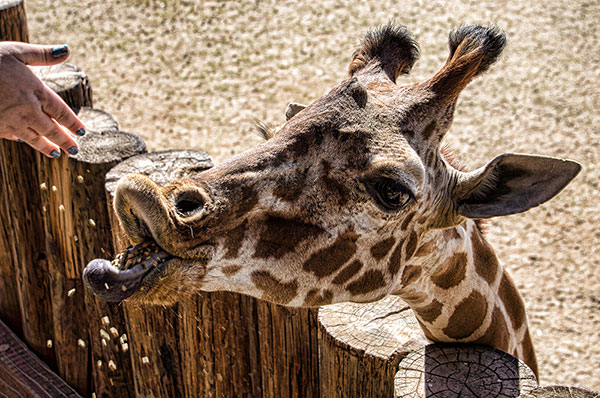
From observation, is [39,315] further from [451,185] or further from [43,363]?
[451,185]

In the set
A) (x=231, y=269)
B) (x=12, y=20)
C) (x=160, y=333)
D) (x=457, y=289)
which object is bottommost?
(x=160, y=333)

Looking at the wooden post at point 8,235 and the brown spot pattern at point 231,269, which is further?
the wooden post at point 8,235

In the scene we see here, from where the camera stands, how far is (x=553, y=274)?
7812mm

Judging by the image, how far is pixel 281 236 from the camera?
127 inches

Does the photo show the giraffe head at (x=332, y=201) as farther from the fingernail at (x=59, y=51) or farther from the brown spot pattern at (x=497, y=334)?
the fingernail at (x=59, y=51)

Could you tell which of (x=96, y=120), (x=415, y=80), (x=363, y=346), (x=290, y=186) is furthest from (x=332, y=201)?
(x=415, y=80)

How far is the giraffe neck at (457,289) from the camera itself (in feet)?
11.7

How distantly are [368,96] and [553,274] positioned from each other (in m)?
5.24

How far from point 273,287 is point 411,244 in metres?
0.70

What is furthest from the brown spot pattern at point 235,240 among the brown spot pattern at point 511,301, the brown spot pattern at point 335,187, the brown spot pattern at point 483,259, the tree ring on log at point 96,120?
the tree ring on log at point 96,120

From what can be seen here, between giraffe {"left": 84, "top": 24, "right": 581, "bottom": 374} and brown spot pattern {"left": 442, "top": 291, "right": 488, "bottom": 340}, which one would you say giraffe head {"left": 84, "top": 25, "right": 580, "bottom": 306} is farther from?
brown spot pattern {"left": 442, "top": 291, "right": 488, "bottom": 340}

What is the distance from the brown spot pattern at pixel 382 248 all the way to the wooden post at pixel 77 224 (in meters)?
2.20

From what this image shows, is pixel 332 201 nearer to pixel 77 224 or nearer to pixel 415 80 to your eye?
pixel 77 224

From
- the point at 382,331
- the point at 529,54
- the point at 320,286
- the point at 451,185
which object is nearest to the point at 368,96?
the point at 451,185
